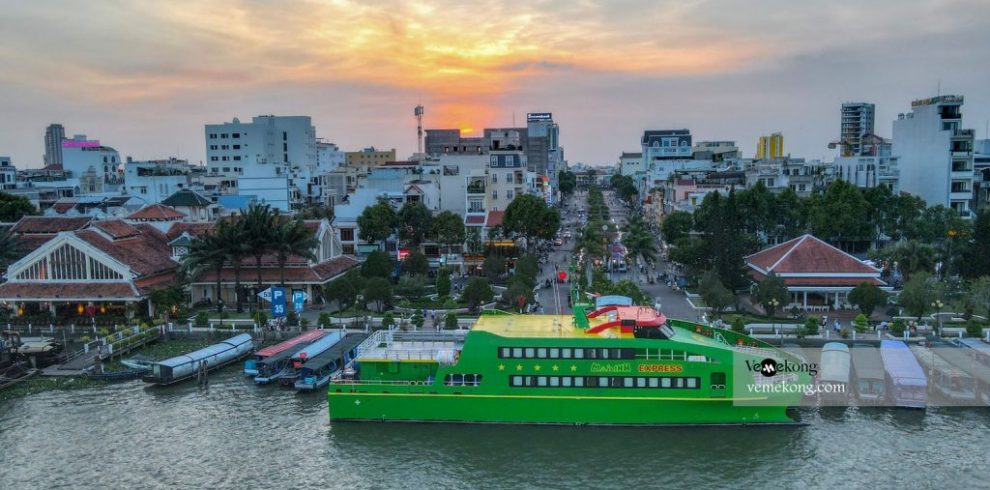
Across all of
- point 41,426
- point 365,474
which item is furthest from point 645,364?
point 41,426

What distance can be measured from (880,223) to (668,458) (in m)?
50.0

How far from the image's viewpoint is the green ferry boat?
31719 millimetres

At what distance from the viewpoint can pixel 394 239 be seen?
7531 cm

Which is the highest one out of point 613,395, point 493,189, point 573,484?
point 493,189

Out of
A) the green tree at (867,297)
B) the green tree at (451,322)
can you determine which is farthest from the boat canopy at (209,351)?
the green tree at (867,297)

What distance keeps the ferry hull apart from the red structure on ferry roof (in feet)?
9.95

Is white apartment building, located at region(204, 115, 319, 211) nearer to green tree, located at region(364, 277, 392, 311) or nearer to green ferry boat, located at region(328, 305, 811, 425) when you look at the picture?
green tree, located at region(364, 277, 392, 311)

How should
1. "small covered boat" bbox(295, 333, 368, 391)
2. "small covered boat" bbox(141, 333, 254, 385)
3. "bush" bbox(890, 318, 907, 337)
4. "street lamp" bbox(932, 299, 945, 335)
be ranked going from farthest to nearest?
"bush" bbox(890, 318, 907, 337), "street lamp" bbox(932, 299, 945, 335), "small covered boat" bbox(141, 333, 254, 385), "small covered boat" bbox(295, 333, 368, 391)

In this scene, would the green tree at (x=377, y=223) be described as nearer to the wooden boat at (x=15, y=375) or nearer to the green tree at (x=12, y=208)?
the wooden boat at (x=15, y=375)

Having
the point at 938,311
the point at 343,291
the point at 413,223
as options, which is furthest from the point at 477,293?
the point at 938,311

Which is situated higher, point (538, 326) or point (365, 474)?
point (538, 326)

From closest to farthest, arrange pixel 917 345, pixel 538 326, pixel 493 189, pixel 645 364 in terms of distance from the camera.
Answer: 1. pixel 645 364
2. pixel 538 326
3. pixel 917 345
4. pixel 493 189

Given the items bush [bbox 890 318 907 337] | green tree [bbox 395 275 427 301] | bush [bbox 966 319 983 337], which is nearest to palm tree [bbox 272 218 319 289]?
green tree [bbox 395 275 427 301]

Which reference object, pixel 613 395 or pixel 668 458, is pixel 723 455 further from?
pixel 613 395
